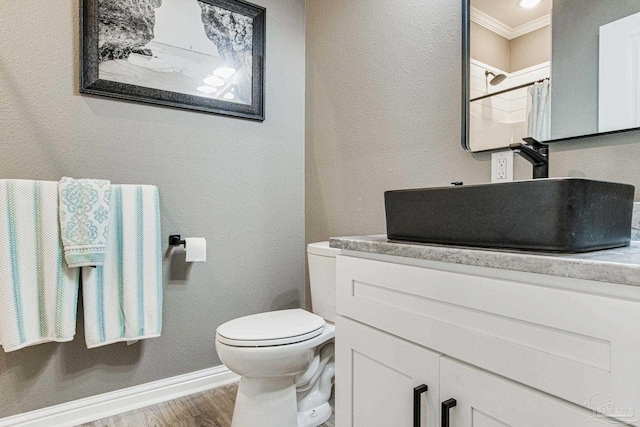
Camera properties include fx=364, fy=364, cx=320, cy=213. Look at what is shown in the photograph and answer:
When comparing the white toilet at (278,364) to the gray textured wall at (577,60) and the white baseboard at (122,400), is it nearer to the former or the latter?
the white baseboard at (122,400)

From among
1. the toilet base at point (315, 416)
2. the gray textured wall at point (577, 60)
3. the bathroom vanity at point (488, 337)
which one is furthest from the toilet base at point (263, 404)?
the gray textured wall at point (577, 60)

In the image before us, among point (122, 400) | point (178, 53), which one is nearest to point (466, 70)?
point (178, 53)

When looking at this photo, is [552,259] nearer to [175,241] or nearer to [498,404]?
[498,404]

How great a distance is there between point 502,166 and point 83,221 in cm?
160

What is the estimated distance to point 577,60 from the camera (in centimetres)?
108

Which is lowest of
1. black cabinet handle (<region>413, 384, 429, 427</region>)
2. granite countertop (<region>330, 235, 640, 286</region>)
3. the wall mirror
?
black cabinet handle (<region>413, 384, 429, 427</region>)

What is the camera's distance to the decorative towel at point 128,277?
1.53m

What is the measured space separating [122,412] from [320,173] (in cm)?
155

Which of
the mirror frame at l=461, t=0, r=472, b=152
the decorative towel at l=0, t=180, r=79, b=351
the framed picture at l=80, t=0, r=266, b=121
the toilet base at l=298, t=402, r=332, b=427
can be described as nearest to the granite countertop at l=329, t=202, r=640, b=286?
the mirror frame at l=461, t=0, r=472, b=152

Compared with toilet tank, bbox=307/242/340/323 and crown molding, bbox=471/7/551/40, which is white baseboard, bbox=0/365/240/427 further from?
crown molding, bbox=471/7/551/40

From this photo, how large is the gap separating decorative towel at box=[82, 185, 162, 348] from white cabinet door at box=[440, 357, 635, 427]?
1348mm

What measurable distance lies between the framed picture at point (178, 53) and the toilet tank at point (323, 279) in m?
0.88

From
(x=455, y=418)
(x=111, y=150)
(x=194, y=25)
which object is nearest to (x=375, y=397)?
(x=455, y=418)

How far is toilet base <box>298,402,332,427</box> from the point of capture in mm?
1588
